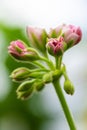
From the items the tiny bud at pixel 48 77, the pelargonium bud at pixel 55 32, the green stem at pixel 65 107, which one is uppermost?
the pelargonium bud at pixel 55 32

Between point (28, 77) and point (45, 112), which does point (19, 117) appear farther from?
point (28, 77)

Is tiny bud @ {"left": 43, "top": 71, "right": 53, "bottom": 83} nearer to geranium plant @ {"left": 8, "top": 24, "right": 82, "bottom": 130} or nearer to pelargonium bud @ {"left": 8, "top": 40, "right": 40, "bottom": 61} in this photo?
geranium plant @ {"left": 8, "top": 24, "right": 82, "bottom": 130}

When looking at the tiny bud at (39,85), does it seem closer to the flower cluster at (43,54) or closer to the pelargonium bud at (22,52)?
the flower cluster at (43,54)

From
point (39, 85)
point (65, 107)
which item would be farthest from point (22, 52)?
point (65, 107)

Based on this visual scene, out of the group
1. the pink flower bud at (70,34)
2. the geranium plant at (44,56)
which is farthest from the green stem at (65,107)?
the pink flower bud at (70,34)

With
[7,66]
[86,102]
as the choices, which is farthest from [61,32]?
[7,66]

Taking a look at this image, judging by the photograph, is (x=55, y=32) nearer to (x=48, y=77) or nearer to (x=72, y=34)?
(x=72, y=34)
